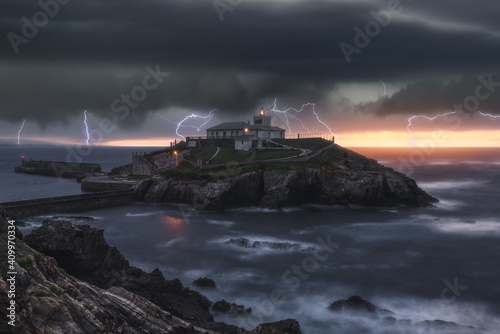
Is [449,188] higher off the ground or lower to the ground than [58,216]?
higher

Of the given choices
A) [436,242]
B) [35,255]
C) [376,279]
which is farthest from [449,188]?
[35,255]

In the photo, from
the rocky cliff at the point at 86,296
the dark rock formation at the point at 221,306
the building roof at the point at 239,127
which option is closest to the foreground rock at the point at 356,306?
the rocky cliff at the point at 86,296

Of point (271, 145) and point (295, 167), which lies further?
point (271, 145)

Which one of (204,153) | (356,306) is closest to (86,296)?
(356,306)

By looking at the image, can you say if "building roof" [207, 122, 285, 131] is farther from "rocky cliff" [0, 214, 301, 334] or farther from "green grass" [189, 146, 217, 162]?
"rocky cliff" [0, 214, 301, 334]

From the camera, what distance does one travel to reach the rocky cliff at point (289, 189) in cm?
7156

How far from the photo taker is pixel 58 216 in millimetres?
60312

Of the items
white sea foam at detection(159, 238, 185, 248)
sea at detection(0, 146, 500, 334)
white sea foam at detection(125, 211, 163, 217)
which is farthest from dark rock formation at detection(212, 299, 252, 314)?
white sea foam at detection(125, 211, 163, 217)

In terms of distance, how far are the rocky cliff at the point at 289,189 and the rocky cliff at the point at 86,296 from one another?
4060cm

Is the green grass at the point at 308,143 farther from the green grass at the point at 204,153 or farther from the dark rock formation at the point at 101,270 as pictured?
the dark rock formation at the point at 101,270

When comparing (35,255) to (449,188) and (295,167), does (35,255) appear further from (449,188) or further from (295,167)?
Result: (449,188)

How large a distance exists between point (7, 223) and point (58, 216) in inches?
1744

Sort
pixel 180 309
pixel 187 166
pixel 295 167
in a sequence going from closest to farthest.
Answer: pixel 180 309
pixel 295 167
pixel 187 166

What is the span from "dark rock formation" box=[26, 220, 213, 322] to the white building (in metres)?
77.9
